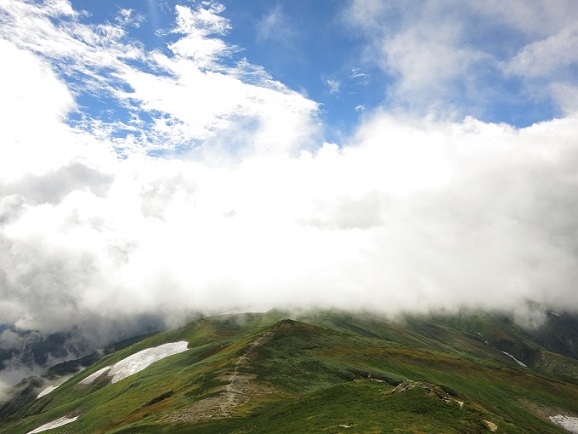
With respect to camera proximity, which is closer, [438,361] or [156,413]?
[156,413]

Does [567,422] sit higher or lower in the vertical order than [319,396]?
lower

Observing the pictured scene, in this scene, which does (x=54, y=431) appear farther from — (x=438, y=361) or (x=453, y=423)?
(x=438, y=361)

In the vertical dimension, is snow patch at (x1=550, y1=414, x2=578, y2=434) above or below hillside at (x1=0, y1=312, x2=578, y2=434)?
below

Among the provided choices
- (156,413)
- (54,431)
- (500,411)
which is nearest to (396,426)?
(156,413)

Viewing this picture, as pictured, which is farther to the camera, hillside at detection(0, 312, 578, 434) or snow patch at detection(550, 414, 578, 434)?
snow patch at detection(550, 414, 578, 434)

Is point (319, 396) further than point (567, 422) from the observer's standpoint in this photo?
No

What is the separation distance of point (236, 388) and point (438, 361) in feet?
363

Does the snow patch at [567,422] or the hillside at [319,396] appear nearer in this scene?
the hillside at [319,396]

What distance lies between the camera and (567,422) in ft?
497

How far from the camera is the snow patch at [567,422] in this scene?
147750 mm

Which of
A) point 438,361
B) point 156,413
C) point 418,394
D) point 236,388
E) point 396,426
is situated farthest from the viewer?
point 438,361

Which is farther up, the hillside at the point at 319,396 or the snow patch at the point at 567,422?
the hillside at the point at 319,396

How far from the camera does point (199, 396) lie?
86.3 metres

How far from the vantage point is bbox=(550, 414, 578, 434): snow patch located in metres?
148
